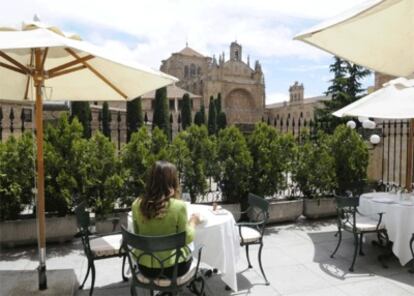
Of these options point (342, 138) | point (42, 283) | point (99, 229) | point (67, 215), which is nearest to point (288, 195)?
point (342, 138)

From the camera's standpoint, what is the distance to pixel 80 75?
14.8 feet

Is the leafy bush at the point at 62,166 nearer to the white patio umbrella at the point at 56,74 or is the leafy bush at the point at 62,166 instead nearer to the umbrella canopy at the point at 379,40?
the white patio umbrella at the point at 56,74

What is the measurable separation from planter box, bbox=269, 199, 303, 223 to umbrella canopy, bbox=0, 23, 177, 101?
3.54 m

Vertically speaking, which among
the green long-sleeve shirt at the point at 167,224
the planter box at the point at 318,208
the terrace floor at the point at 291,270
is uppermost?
the green long-sleeve shirt at the point at 167,224

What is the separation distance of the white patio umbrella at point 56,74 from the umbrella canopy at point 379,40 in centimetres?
168

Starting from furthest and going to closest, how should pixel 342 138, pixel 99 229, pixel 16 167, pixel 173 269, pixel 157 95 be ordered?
pixel 157 95
pixel 342 138
pixel 99 229
pixel 16 167
pixel 173 269

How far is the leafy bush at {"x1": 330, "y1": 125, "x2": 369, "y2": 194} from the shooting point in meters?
7.07

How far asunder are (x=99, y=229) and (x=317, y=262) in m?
3.49

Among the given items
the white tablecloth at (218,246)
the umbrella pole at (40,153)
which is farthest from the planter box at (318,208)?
the umbrella pole at (40,153)

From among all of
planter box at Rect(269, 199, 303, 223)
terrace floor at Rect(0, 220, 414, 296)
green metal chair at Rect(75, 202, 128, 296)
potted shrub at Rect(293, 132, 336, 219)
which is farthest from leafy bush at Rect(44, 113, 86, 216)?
potted shrub at Rect(293, 132, 336, 219)

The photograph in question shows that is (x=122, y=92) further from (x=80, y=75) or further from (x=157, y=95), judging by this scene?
(x=157, y=95)

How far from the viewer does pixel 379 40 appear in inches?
121

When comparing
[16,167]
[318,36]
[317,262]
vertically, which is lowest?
[317,262]

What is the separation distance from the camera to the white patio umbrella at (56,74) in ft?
9.53
